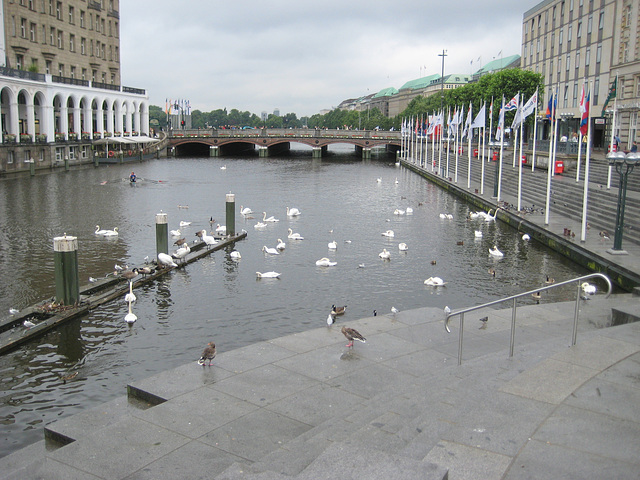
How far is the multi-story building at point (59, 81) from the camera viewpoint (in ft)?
204

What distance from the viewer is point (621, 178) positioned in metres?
21.7

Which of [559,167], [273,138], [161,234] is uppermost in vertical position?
[273,138]

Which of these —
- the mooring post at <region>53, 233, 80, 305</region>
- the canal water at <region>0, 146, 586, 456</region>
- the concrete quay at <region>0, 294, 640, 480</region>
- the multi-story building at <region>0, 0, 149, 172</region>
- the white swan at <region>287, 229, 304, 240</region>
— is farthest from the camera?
the multi-story building at <region>0, 0, 149, 172</region>

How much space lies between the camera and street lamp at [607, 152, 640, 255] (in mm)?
20844

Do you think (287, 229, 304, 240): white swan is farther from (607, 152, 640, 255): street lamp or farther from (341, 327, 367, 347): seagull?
(341, 327, 367, 347): seagull

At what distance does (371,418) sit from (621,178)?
17.0 m

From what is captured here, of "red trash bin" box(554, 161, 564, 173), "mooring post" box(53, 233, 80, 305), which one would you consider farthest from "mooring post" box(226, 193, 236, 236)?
"red trash bin" box(554, 161, 564, 173)

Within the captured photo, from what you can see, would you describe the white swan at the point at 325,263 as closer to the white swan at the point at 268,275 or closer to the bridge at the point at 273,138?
the white swan at the point at 268,275

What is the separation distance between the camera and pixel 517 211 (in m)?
35.2

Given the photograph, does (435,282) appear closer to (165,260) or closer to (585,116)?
(165,260)

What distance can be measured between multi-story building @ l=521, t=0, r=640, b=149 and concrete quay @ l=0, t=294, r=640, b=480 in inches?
1636

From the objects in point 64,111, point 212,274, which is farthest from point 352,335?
point 64,111

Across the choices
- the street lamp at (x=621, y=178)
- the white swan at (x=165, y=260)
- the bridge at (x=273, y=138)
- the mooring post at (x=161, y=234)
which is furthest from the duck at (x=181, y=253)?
the bridge at (x=273, y=138)

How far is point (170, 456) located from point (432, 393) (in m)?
4.01
